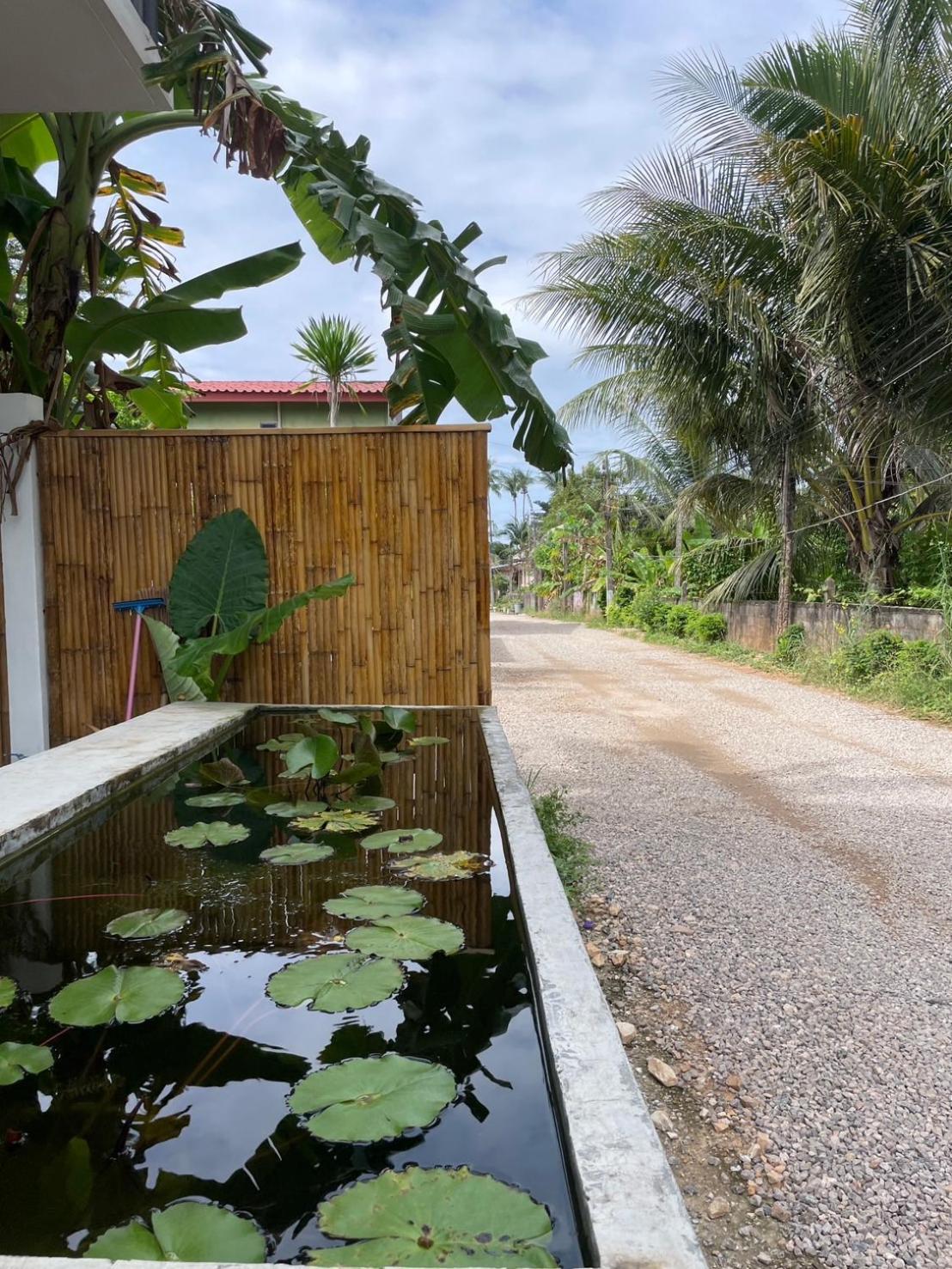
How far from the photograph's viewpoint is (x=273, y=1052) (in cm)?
153

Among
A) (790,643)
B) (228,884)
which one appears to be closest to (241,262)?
(228,884)

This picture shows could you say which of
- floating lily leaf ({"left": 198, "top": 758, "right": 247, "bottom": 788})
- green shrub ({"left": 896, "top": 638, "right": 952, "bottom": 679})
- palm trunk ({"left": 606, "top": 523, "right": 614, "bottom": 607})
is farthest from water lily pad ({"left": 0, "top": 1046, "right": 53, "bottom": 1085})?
palm trunk ({"left": 606, "top": 523, "right": 614, "bottom": 607})

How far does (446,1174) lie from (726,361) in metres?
11.2

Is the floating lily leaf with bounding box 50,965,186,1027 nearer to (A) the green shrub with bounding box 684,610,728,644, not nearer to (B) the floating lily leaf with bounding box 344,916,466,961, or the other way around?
(B) the floating lily leaf with bounding box 344,916,466,961

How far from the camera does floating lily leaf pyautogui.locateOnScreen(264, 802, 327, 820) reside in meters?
2.85

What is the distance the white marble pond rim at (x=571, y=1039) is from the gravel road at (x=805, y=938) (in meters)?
0.70

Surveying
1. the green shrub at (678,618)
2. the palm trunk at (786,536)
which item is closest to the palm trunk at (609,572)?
the green shrub at (678,618)

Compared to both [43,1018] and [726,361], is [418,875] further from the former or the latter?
[726,361]

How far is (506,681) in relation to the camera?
11117 mm

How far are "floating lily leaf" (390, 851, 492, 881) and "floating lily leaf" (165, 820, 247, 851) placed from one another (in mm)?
514

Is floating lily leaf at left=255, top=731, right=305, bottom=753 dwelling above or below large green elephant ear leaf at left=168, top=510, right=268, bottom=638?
below

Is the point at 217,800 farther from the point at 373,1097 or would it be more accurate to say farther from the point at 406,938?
the point at 373,1097

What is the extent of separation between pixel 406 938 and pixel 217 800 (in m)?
1.30

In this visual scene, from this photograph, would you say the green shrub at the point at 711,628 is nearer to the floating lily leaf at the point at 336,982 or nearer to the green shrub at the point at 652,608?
the green shrub at the point at 652,608
